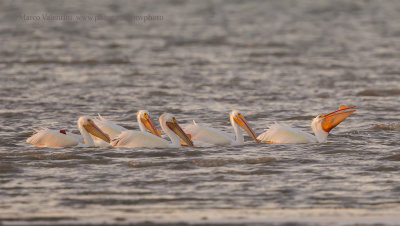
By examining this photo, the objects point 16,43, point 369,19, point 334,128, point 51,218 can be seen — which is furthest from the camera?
point 369,19

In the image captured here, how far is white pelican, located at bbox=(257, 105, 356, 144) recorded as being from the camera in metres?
10.9

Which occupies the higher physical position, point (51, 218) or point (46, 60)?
point (46, 60)

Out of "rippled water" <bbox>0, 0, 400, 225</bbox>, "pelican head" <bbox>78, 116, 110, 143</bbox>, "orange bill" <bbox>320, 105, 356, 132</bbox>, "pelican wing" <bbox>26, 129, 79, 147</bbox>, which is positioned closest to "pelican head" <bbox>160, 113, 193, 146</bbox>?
"rippled water" <bbox>0, 0, 400, 225</bbox>

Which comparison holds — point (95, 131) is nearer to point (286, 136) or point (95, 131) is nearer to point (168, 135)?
point (168, 135)

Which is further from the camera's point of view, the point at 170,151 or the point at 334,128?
the point at 334,128

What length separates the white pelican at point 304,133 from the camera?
10.9 m

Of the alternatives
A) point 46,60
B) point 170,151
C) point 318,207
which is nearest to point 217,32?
point 46,60

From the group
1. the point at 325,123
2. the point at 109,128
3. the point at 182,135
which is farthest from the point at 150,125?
the point at 325,123

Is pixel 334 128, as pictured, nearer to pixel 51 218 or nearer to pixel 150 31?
pixel 51 218

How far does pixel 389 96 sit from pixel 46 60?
25.4ft

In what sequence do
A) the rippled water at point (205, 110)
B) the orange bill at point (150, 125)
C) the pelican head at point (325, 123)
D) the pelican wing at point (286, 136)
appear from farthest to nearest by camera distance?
the orange bill at point (150, 125)
the pelican head at point (325, 123)
the pelican wing at point (286, 136)
the rippled water at point (205, 110)

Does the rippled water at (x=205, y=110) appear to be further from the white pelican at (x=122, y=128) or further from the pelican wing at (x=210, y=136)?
the white pelican at (x=122, y=128)

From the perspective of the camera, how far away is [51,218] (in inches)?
292

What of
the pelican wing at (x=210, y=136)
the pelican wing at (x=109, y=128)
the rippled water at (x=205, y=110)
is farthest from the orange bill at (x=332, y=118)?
the pelican wing at (x=109, y=128)
